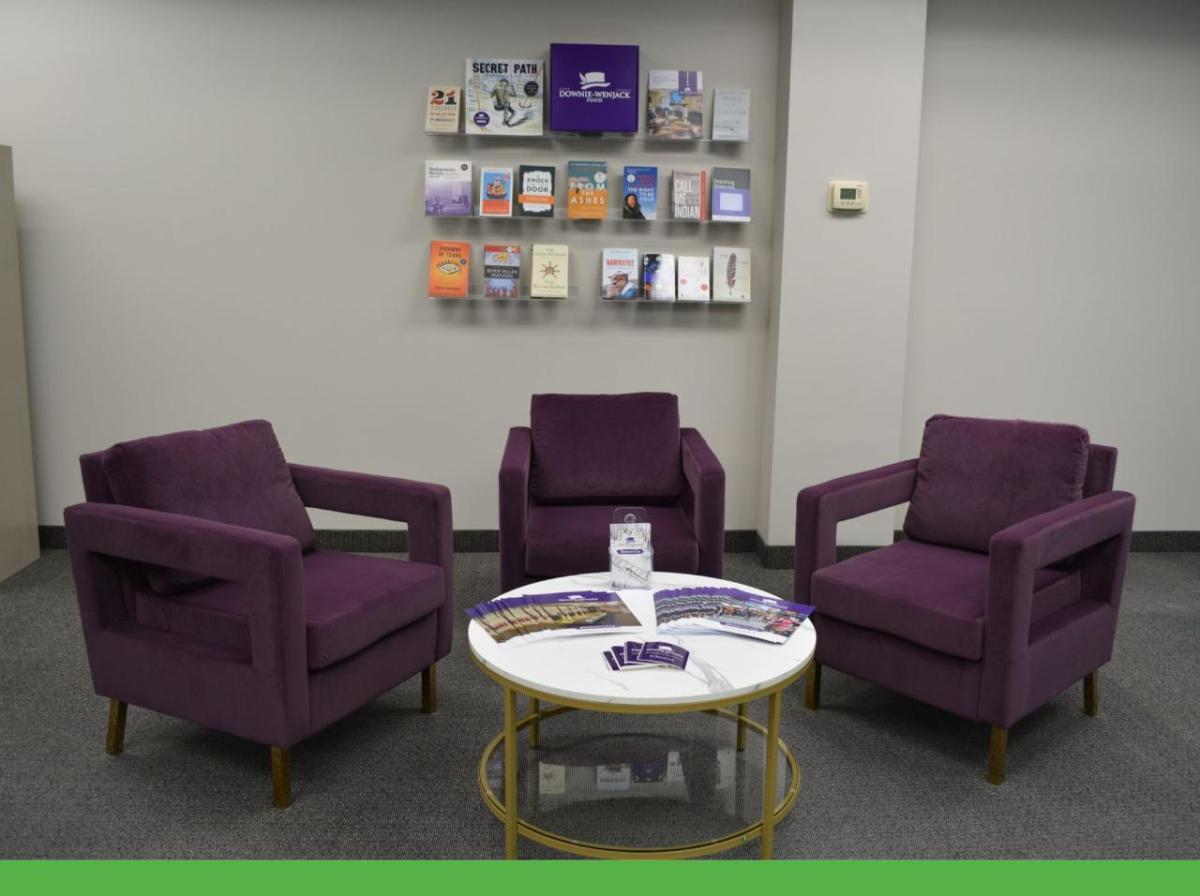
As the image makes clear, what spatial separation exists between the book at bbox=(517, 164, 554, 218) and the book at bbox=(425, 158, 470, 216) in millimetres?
250

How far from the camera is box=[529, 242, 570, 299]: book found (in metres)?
4.53

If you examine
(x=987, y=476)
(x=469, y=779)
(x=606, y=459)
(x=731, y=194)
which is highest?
(x=731, y=194)

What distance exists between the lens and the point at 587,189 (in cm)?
450

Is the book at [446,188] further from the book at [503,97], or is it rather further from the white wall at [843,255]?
the white wall at [843,255]

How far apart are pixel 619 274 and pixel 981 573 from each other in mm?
2226

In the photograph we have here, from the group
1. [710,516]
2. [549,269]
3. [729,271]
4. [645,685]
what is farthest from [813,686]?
[549,269]

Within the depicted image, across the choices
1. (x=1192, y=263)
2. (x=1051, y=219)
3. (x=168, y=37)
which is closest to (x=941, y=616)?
(x=1051, y=219)

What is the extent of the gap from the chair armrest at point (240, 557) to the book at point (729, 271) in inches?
106

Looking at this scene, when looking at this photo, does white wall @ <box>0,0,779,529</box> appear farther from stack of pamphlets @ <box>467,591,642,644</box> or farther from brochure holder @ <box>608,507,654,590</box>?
stack of pamphlets @ <box>467,591,642,644</box>

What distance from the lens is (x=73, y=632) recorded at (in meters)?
3.68

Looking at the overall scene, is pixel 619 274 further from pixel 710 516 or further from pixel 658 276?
pixel 710 516

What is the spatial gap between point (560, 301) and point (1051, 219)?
2367 mm

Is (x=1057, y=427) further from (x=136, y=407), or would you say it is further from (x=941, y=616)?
(x=136, y=407)

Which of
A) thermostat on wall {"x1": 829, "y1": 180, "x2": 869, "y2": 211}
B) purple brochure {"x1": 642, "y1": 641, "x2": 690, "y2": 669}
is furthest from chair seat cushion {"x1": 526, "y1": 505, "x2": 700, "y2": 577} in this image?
thermostat on wall {"x1": 829, "y1": 180, "x2": 869, "y2": 211}
